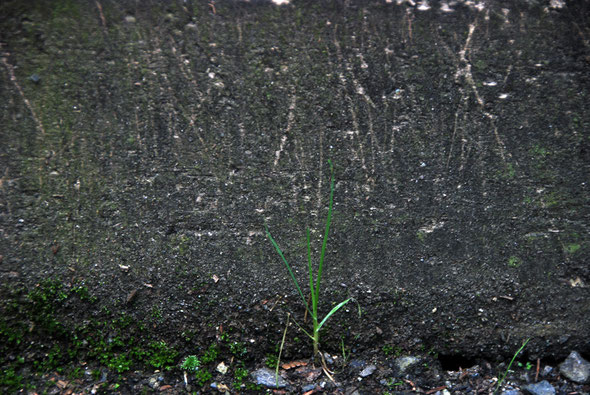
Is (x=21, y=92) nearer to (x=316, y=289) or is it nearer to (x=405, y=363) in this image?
(x=316, y=289)

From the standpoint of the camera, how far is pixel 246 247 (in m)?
1.41

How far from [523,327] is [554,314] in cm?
11

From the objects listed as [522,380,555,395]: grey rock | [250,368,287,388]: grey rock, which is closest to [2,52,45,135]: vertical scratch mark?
[250,368,287,388]: grey rock

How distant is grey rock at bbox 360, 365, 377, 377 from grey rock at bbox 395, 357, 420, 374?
0.25ft

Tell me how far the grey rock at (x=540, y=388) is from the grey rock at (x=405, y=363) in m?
0.35

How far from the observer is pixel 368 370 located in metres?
1.37

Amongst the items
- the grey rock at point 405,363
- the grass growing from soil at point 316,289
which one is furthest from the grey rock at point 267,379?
the grey rock at point 405,363

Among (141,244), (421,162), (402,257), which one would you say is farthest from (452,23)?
(141,244)

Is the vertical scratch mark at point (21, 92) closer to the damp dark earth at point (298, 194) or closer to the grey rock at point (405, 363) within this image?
the damp dark earth at point (298, 194)

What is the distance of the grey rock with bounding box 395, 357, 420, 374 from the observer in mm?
1371

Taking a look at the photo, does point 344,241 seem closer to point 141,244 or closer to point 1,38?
point 141,244

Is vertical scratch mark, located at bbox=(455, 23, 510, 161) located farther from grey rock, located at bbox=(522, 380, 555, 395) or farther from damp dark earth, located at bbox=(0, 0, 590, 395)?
grey rock, located at bbox=(522, 380, 555, 395)

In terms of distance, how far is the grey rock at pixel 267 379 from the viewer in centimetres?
134

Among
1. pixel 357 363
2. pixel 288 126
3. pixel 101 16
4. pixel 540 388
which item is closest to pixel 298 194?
pixel 288 126
